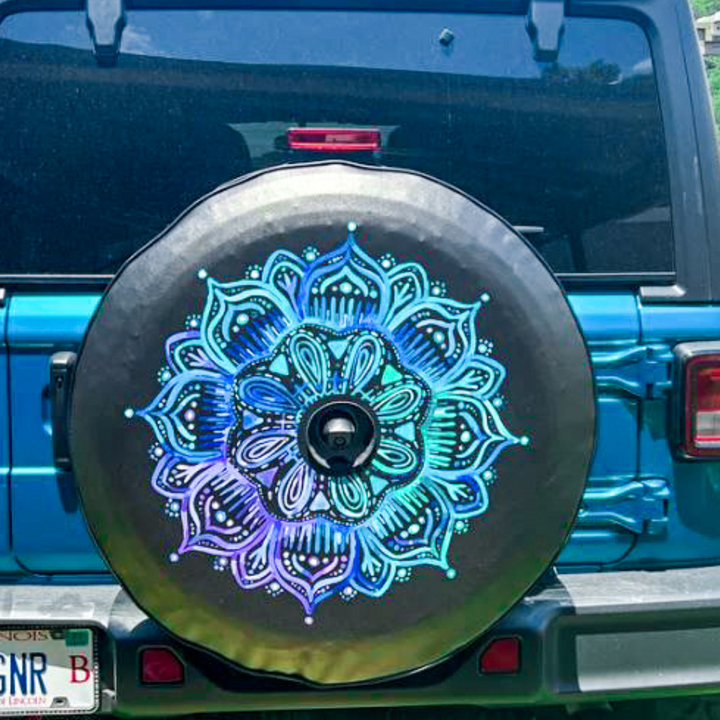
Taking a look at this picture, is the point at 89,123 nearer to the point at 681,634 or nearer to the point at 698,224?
the point at 698,224

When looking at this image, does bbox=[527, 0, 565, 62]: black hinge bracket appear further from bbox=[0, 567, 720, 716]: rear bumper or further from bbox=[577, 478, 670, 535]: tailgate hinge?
bbox=[0, 567, 720, 716]: rear bumper

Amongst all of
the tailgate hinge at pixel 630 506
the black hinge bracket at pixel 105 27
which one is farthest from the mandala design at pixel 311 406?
the black hinge bracket at pixel 105 27

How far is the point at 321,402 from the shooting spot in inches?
89.4

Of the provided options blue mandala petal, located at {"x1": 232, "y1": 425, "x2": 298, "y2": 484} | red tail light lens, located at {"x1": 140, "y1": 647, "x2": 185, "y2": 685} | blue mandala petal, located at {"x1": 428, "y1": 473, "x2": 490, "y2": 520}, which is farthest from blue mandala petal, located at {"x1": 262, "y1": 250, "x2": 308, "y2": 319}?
red tail light lens, located at {"x1": 140, "y1": 647, "x2": 185, "y2": 685}

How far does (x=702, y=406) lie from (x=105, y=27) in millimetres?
1631

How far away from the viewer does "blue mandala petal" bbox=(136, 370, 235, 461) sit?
7.44 feet

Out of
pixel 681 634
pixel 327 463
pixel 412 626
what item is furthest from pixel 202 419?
pixel 681 634

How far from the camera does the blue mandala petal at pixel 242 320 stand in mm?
2262

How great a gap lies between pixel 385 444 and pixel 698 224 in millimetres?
1021

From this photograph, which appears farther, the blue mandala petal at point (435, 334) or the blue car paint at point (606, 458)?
the blue car paint at point (606, 458)

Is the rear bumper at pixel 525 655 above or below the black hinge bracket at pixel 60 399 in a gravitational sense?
below

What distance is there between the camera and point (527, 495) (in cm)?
233

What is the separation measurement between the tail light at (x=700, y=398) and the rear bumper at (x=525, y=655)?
33 centimetres

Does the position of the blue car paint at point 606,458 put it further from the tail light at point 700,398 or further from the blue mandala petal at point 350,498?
the blue mandala petal at point 350,498
